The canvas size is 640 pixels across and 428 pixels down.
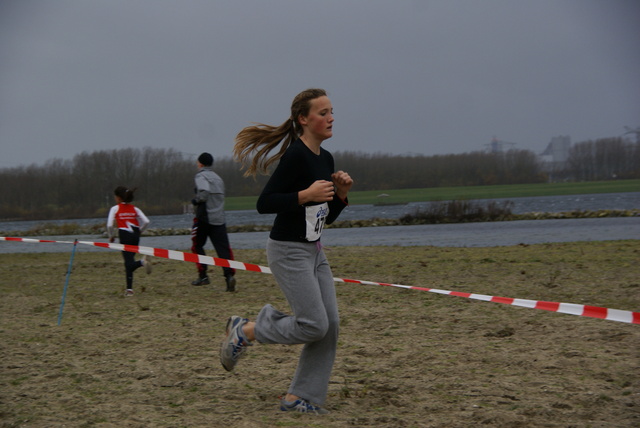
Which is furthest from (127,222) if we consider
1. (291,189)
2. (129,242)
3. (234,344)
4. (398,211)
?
(398,211)

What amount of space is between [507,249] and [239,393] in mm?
12397

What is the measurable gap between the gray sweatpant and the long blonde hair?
58cm

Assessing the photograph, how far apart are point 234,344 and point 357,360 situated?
1477mm

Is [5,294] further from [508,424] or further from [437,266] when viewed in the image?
[508,424]

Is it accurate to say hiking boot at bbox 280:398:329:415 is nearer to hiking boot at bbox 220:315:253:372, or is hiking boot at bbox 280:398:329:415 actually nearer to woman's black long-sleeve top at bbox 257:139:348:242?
hiking boot at bbox 220:315:253:372

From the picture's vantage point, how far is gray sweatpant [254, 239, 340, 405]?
3957mm

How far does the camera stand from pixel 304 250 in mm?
4023

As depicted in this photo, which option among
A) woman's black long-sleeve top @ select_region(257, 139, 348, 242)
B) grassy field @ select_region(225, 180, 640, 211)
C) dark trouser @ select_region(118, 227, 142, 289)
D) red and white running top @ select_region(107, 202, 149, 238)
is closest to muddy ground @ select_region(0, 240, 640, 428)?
dark trouser @ select_region(118, 227, 142, 289)

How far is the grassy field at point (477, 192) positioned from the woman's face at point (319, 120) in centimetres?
9257

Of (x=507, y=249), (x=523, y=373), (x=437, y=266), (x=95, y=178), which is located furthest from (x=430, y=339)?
(x=95, y=178)

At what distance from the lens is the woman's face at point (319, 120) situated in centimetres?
411

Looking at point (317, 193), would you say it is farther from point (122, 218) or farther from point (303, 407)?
point (122, 218)

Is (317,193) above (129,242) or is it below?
above

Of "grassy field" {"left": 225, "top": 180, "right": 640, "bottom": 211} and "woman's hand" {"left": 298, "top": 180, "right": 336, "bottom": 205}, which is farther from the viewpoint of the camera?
"grassy field" {"left": 225, "top": 180, "right": 640, "bottom": 211}
